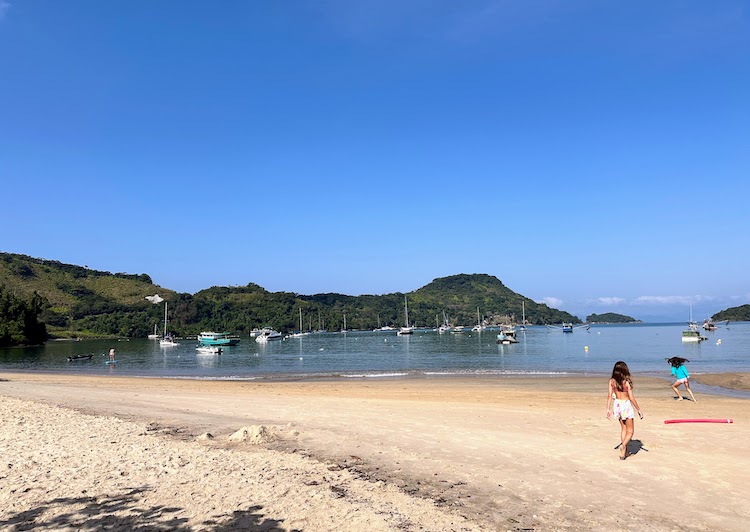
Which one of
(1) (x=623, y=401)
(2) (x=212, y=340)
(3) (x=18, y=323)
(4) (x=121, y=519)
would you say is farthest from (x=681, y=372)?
(3) (x=18, y=323)

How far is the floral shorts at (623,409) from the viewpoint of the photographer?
1036 centimetres

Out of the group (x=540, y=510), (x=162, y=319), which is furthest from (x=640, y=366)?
(x=162, y=319)

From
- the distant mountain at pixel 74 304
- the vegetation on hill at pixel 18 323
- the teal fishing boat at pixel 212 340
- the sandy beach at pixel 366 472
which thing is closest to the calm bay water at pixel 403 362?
the teal fishing boat at pixel 212 340

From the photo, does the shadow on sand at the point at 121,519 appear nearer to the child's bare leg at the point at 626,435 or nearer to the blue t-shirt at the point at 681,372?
the child's bare leg at the point at 626,435

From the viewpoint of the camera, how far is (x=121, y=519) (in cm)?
659

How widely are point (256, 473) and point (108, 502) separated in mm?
2396

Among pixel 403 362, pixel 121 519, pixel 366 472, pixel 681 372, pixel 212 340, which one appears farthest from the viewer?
pixel 212 340

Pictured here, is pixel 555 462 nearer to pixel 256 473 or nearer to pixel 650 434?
pixel 650 434

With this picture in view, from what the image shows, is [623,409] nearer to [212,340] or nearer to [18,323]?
[212,340]

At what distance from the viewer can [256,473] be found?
884 centimetres

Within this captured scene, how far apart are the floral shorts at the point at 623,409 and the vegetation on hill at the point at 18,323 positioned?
125472mm

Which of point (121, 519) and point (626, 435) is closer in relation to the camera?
point (121, 519)

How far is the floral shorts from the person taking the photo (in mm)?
10359

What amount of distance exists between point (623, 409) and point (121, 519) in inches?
374
